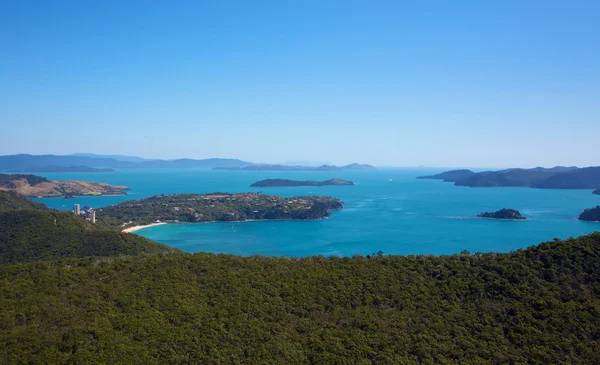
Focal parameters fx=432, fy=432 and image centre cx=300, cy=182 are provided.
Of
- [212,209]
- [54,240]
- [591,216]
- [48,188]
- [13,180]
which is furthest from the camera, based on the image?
[48,188]

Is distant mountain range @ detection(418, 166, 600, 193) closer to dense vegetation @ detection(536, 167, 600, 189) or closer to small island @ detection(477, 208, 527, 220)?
dense vegetation @ detection(536, 167, 600, 189)

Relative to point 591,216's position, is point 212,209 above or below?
below

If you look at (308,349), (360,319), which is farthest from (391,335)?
(308,349)

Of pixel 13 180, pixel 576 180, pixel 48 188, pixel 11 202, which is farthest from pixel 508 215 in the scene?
pixel 13 180

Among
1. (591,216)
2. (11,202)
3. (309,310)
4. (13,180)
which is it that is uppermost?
(13,180)

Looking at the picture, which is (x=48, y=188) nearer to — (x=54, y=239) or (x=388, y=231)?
(x=54, y=239)

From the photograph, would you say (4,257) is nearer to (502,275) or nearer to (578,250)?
(502,275)
